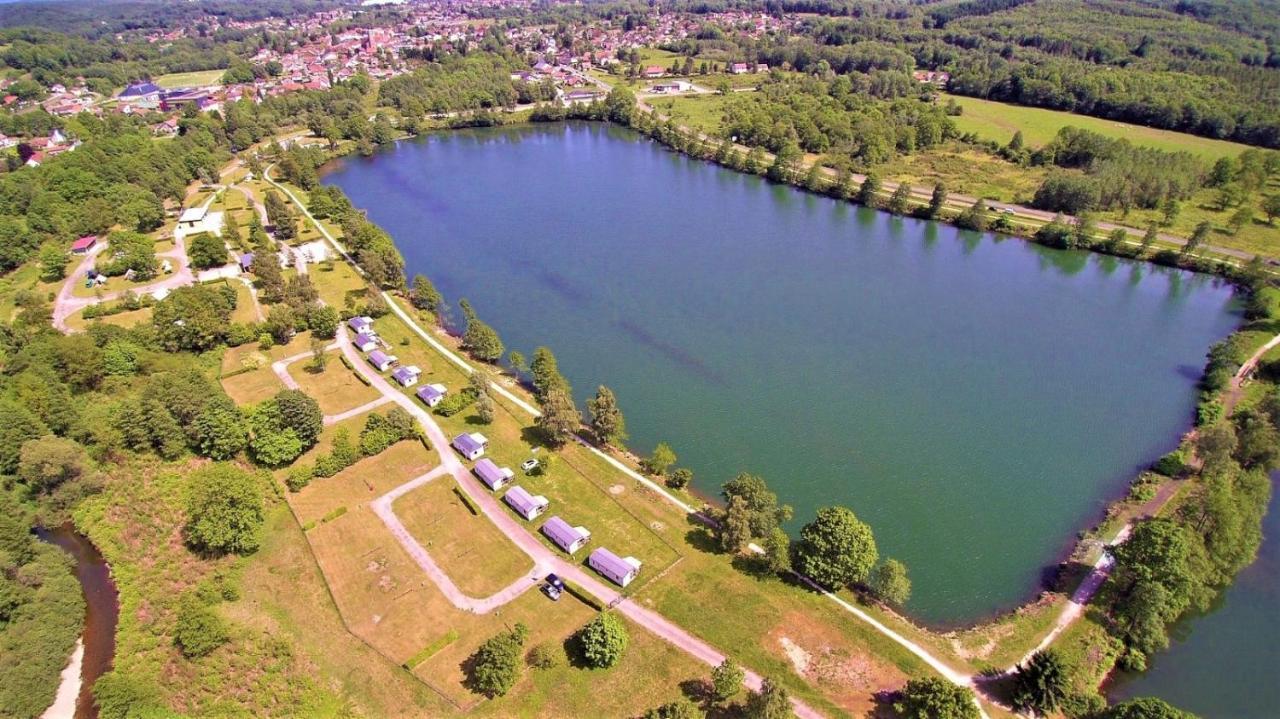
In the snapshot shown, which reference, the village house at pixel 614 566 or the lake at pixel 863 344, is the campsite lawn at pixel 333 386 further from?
the village house at pixel 614 566

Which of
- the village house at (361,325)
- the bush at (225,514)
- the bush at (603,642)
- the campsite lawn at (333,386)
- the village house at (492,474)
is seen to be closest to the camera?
the bush at (603,642)

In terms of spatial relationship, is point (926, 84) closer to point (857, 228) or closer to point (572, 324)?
point (857, 228)

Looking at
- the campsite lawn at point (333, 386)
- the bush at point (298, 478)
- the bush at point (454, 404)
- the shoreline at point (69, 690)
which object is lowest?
the shoreline at point (69, 690)

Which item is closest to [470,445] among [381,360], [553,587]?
[553,587]

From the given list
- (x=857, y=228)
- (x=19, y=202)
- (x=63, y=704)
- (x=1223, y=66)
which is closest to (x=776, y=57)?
(x=1223, y=66)

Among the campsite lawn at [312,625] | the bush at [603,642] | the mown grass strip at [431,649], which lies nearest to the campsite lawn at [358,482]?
the campsite lawn at [312,625]

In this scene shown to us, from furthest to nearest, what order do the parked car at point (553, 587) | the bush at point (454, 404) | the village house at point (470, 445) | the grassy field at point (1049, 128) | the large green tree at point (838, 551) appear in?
1. the grassy field at point (1049, 128)
2. the bush at point (454, 404)
3. the village house at point (470, 445)
4. the parked car at point (553, 587)
5. the large green tree at point (838, 551)
